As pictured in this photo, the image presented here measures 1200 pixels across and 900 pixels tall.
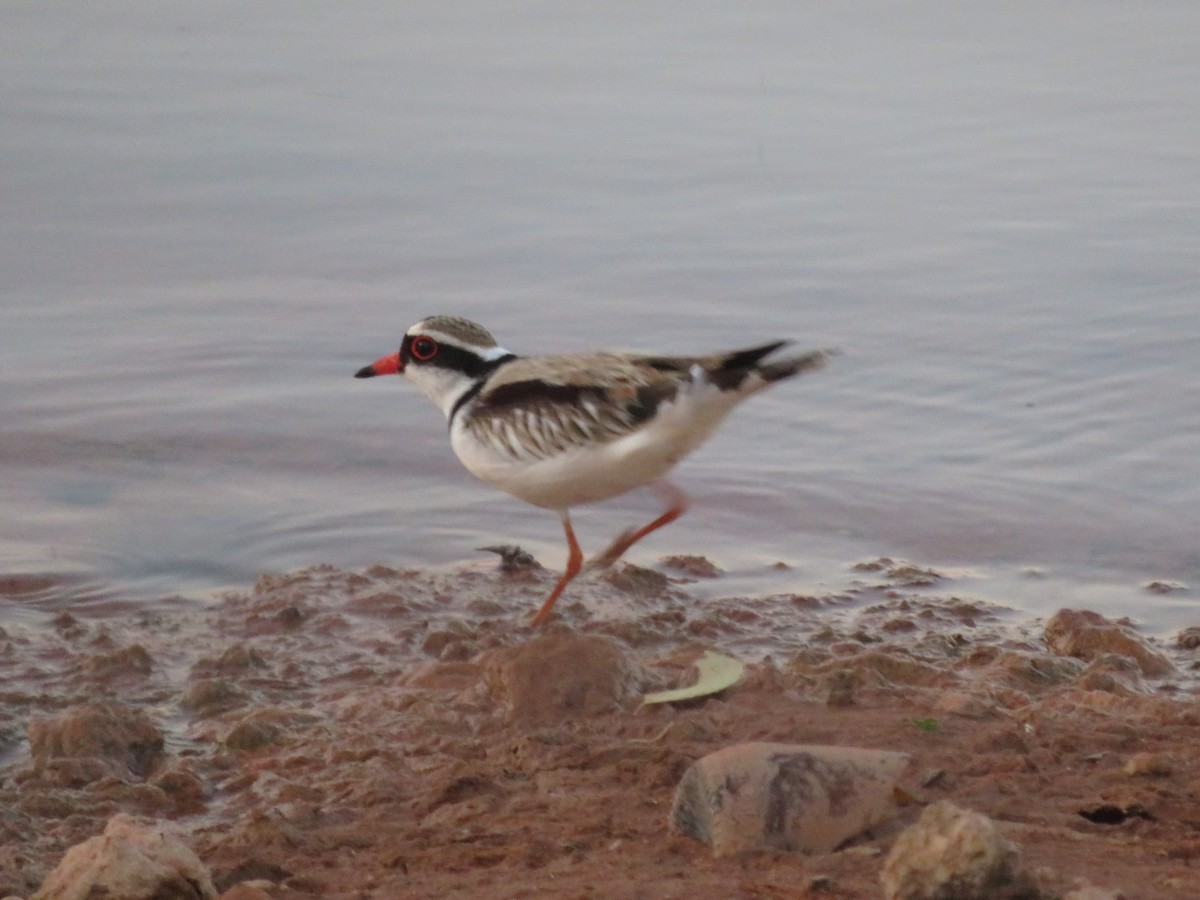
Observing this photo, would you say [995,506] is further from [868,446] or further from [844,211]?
[844,211]

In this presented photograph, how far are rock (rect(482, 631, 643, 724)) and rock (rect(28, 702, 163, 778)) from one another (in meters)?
1.06

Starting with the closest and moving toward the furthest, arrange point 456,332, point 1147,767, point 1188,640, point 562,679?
point 1147,767 → point 562,679 → point 1188,640 → point 456,332

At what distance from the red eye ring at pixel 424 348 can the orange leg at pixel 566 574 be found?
0.91 metres

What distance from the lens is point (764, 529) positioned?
7.68m

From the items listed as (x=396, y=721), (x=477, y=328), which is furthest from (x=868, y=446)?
(x=396, y=721)

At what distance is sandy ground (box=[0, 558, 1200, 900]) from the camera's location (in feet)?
13.5

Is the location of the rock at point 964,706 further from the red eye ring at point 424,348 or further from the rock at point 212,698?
the red eye ring at point 424,348

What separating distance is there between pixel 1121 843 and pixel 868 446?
14.8 ft

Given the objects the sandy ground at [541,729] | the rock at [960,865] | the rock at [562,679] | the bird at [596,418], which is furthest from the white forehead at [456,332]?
the rock at [960,865]

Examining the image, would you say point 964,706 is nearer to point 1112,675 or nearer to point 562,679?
point 1112,675

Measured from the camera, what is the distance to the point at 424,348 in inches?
→ 284

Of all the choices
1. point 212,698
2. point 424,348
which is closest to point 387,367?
point 424,348

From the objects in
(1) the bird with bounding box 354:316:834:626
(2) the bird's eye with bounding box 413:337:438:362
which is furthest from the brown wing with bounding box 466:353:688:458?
(2) the bird's eye with bounding box 413:337:438:362

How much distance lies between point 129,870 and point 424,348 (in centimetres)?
367
